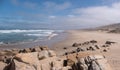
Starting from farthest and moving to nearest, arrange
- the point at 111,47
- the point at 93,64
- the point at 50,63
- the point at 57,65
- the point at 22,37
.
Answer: the point at 22,37, the point at 111,47, the point at 50,63, the point at 57,65, the point at 93,64

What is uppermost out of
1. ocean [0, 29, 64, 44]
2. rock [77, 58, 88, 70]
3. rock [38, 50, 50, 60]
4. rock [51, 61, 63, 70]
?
rock [38, 50, 50, 60]

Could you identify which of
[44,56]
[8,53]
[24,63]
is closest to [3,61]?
[8,53]

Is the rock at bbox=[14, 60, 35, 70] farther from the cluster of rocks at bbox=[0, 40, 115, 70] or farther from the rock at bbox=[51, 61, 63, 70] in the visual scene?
the rock at bbox=[51, 61, 63, 70]

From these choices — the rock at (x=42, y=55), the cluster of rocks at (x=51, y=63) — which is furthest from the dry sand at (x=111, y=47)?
the rock at (x=42, y=55)

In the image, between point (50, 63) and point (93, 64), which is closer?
point (93, 64)

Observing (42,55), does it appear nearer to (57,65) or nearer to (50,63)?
(50,63)

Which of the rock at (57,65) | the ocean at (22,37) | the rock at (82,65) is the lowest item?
the ocean at (22,37)

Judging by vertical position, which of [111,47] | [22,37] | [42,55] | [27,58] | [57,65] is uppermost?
[27,58]

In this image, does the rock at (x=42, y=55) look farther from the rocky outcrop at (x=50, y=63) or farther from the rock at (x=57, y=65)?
the rock at (x=57, y=65)

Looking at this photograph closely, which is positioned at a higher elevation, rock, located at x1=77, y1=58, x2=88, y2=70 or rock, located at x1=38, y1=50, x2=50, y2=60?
rock, located at x1=38, y1=50, x2=50, y2=60

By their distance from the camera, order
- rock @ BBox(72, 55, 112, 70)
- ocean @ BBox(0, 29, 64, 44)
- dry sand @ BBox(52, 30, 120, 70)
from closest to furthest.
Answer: rock @ BBox(72, 55, 112, 70) → dry sand @ BBox(52, 30, 120, 70) → ocean @ BBox(0, 29, 64, 44)

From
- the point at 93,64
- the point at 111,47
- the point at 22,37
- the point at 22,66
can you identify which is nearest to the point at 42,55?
the point at 22,66

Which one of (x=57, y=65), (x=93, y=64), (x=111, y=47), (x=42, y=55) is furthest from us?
(x=111, y=47)

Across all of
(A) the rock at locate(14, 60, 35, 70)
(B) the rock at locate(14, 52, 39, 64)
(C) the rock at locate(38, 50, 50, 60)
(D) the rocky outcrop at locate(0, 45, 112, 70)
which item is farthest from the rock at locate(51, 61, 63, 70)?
(A) the rock at locate(14, 60, 35, 70)
